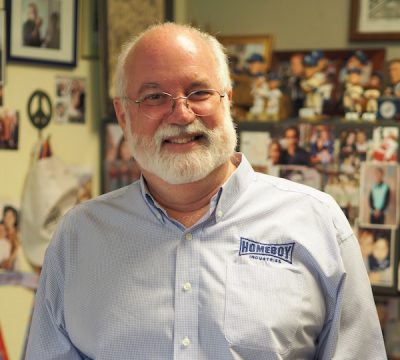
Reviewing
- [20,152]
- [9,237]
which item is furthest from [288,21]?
[9,237]

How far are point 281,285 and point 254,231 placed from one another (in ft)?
0.45

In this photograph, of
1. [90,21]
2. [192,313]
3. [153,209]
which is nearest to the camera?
[192,313]

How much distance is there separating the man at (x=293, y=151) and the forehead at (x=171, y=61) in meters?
1.22

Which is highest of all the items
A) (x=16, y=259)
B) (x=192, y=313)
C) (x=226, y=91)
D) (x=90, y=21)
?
(x=90, y=21)

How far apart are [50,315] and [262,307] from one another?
53 cm

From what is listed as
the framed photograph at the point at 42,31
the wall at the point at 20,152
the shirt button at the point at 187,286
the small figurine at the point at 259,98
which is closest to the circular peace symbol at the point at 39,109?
the wall at the point at 20,152

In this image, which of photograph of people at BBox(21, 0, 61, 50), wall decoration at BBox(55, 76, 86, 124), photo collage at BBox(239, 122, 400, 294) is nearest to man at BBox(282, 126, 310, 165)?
photo collage at BBox(239, 122, 400, 294)

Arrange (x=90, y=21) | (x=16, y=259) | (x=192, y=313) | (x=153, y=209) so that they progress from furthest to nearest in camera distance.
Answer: (x=90, y=21) < (x=16, y=259) < (x=153, y=209) < (x=192, y=313)

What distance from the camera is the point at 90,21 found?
306 centimetres

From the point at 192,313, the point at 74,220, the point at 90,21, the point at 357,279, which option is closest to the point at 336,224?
the point at 357,279

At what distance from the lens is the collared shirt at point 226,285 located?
1551 mm

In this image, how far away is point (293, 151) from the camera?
2883 millimetres

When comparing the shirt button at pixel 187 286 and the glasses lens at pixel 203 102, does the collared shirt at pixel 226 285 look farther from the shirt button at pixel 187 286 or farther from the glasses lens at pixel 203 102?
the glasses lens at pixel 203 102

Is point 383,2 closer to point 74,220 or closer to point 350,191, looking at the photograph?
point 350,191
